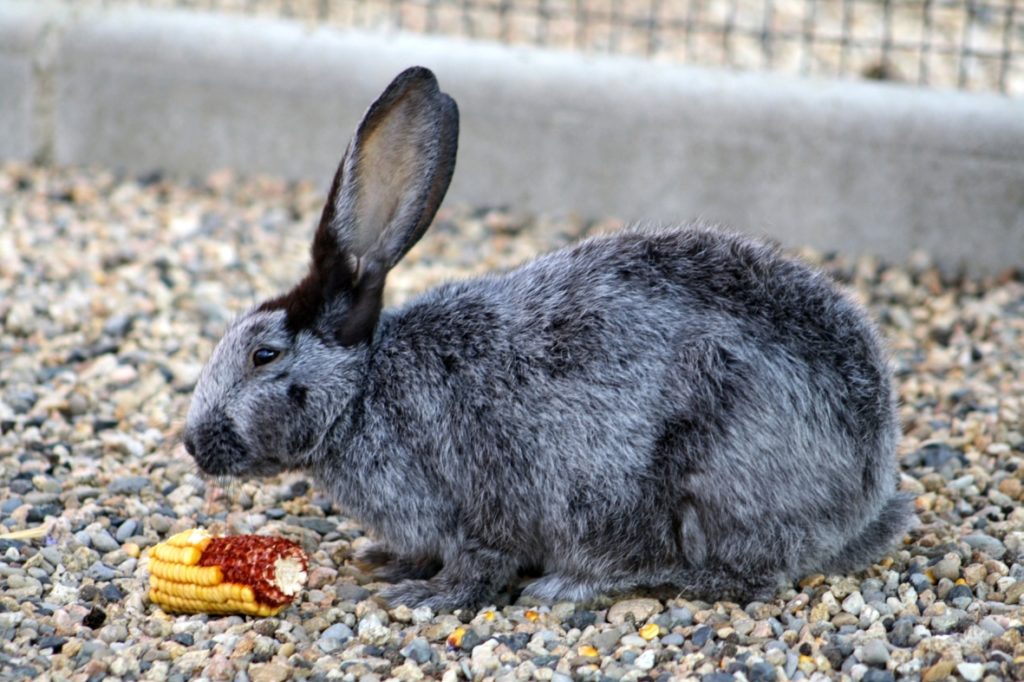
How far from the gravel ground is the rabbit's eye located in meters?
0.66

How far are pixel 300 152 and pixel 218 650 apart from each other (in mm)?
4831

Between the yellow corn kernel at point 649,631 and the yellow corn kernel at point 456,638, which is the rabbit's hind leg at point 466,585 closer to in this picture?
the yellow corn kernel at point 456,638

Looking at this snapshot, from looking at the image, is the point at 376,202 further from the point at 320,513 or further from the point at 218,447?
the point at 320,513

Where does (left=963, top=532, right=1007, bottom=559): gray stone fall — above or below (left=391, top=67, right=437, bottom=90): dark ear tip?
below

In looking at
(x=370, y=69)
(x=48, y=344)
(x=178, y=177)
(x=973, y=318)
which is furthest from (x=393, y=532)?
(x=178, y=177)

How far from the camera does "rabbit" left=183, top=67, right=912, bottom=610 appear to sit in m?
4.41

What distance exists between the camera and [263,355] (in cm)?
464

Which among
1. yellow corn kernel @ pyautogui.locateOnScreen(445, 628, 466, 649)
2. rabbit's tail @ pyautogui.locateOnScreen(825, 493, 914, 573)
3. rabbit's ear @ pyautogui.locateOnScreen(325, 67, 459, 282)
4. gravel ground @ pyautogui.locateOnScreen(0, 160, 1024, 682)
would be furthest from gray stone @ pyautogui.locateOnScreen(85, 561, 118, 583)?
rabbit's tail @ pyautogui.locateOnScreen(825, 493, 914, 573)

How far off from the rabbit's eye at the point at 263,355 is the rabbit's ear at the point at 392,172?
37 centimetres

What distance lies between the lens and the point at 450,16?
9.99 meters

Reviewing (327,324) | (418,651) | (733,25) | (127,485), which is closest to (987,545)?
(418,651)

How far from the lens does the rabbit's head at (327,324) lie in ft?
14.9

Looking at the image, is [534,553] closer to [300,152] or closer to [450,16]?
[300,152]

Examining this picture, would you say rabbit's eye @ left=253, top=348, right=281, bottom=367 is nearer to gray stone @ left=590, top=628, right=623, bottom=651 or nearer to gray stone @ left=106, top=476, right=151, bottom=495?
gray stone @ left=106, top=476, right=151, bottom=495
